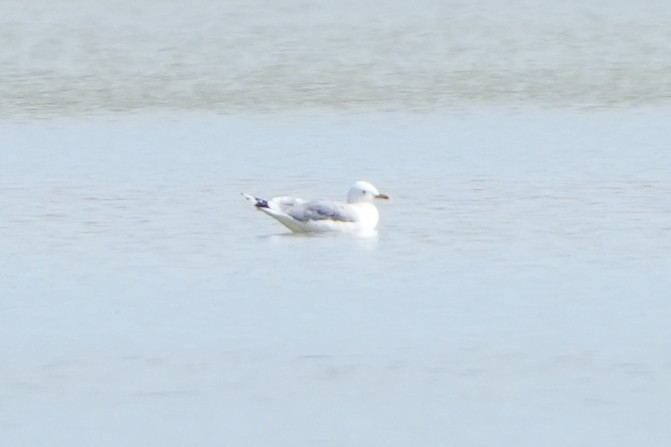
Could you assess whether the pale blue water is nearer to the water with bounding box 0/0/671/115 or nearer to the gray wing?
the gray wing

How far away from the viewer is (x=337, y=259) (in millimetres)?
13930

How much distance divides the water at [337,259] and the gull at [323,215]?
0.16 m

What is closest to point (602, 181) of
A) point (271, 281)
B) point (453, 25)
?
point (271, 281)

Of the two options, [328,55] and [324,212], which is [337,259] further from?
[328,55]

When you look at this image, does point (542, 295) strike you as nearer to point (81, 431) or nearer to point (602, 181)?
point (81, 431)

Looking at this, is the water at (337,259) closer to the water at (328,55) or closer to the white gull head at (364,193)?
the water at (328,55)

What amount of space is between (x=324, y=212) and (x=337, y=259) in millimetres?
1328

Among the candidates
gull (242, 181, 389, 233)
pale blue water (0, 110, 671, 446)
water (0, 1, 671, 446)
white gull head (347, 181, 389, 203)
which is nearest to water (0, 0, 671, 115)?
water (0, 1, 671, 446)

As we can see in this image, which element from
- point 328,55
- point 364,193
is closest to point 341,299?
point 364,193

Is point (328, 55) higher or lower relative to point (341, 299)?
higher

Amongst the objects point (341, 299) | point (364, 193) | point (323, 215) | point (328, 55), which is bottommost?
point (341, 299)

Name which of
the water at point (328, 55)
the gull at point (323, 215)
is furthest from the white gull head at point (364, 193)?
the water at point (328, 55)

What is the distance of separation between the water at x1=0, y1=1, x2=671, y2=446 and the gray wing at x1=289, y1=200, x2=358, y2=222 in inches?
8.2

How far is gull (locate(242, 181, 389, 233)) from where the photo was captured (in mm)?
15172
